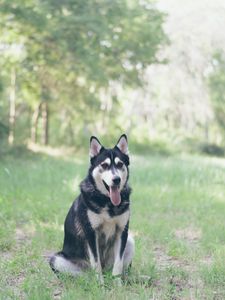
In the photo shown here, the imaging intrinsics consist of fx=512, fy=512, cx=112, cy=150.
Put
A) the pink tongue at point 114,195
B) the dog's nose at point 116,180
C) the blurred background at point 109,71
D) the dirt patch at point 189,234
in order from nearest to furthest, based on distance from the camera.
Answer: the dog's nose at point 116,180
the pink tongue at point 114,195
the dirt patch at point 189,234
the blurred background at point 109,71

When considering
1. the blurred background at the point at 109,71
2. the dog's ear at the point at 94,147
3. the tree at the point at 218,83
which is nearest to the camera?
the dog's ear at the point at 94,147

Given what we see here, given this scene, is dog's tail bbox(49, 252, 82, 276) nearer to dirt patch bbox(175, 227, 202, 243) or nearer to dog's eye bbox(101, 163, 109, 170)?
dog's eye bbox(101, 163, 109, 170)

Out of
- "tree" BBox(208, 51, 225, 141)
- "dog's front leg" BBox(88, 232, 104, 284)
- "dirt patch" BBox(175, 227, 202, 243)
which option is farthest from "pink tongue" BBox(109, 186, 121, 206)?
"tree" BBox(208, 51, 225, 141)

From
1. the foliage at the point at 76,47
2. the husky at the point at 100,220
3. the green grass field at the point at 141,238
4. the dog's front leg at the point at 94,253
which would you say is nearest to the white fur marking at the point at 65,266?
the husky at the point at 100,220

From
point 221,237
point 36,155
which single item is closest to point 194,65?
point 36,155

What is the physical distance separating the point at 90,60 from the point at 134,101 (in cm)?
2039

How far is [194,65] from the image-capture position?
3859 cm

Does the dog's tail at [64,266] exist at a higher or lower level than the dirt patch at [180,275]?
higher

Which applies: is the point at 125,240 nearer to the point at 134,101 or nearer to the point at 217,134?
the point at 134,101

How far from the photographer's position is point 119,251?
5.44 m

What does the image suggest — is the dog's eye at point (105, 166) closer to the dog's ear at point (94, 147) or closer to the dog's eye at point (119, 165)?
the dog's eye at point (119, 165)

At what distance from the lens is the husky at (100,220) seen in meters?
5.37

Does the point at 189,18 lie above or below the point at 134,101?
above

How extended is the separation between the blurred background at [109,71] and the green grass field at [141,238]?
6.72 metres
